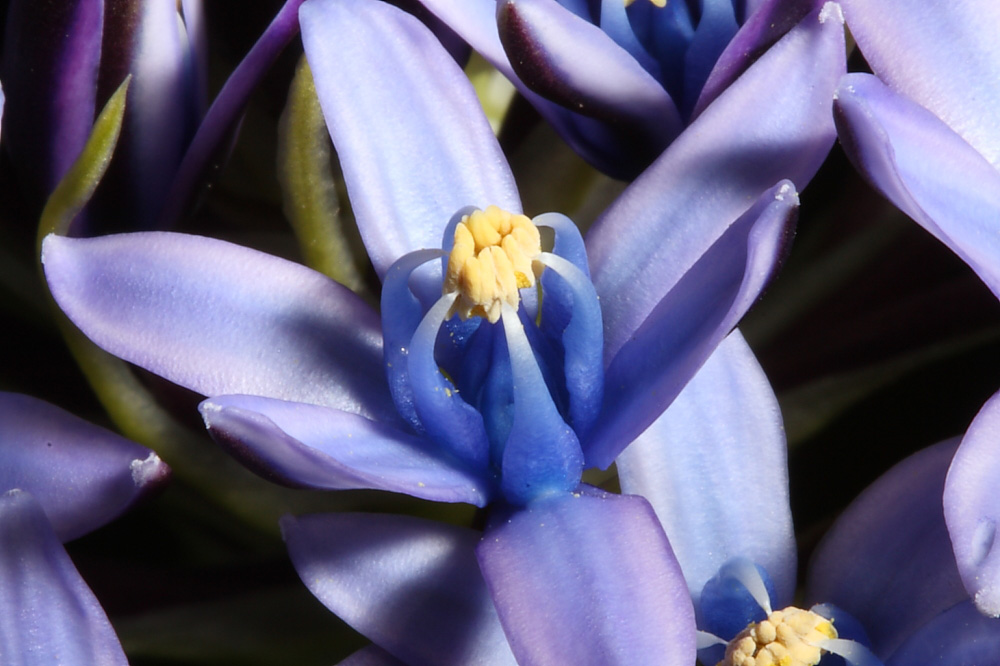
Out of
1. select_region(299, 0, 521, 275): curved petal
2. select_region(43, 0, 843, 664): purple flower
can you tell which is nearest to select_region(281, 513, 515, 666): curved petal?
select_region(43, 0, 843, 664): purple flower

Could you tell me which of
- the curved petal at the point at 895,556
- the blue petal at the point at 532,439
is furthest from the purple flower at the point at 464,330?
the curved petal at the point at 895,556

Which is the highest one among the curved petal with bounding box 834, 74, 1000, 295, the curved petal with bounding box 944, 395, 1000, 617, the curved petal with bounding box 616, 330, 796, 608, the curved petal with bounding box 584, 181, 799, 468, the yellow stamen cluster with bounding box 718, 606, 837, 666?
the curved petal with bounding box 834, 74, 1000, 295

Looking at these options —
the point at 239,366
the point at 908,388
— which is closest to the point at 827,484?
the point at 908,388

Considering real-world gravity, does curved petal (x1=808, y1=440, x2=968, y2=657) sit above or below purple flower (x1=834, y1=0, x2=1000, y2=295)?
below

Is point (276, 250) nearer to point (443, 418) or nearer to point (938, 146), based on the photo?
point (443, 418)

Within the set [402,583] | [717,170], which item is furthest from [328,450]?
[717,170]

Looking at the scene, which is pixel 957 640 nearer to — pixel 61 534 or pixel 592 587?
pixel 592 587

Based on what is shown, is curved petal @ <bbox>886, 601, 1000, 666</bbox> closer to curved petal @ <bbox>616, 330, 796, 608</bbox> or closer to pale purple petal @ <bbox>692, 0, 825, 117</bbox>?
curved petal @ <bbox>616, 330, 796, 608</bbox>
